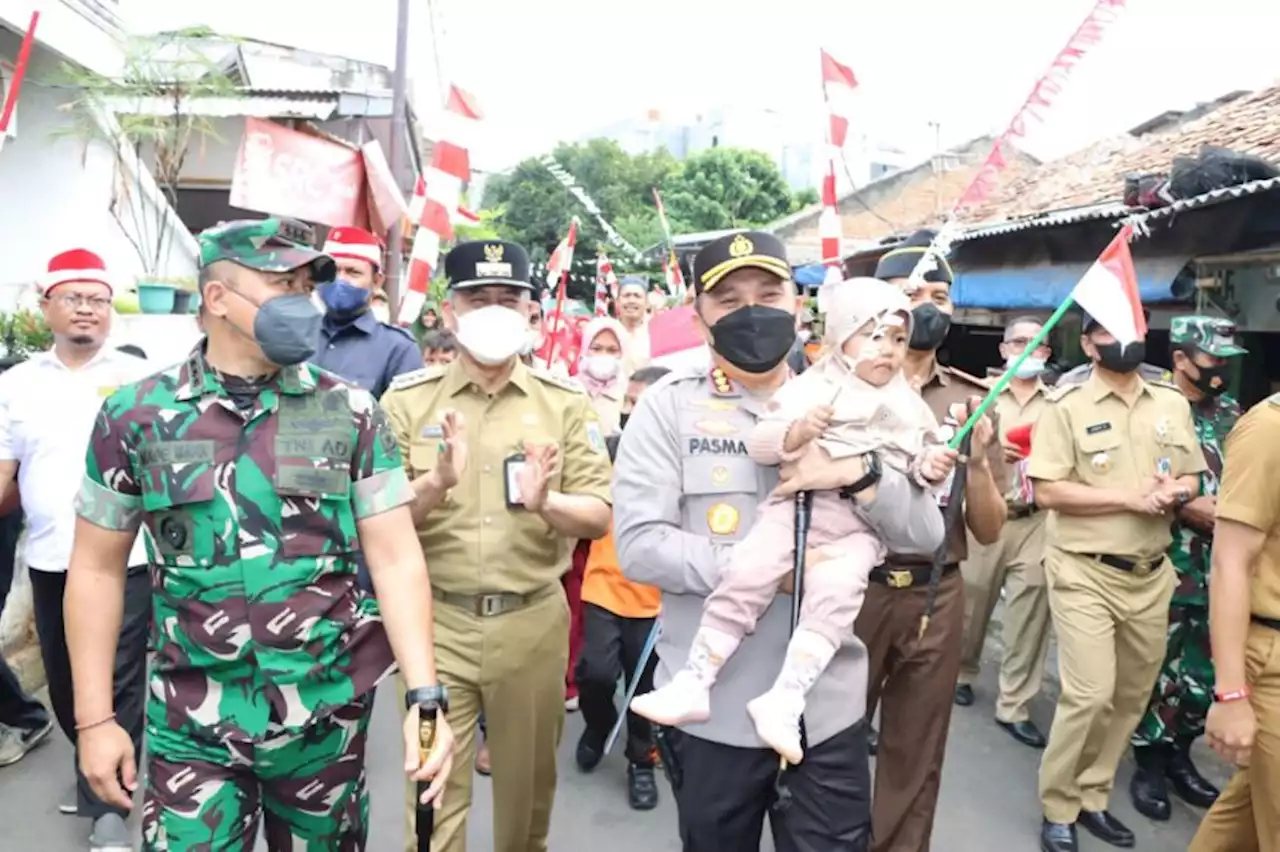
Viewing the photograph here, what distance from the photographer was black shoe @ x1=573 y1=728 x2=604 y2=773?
4773mm

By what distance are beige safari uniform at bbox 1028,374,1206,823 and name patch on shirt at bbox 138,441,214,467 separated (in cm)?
327

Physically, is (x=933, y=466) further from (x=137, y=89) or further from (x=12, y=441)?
(x=137, y=89)

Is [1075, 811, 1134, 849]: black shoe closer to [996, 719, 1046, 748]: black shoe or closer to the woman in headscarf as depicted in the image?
[996, 719, 1046, 748]: black shoe

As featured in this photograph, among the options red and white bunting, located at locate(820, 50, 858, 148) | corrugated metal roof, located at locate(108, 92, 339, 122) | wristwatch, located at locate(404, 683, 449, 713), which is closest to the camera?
wristwatch, located at locate(404, 683, 449, 713)

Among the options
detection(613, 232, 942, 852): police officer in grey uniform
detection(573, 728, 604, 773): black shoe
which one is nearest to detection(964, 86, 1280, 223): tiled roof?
detection(573, 728, 604, 773): black shoe

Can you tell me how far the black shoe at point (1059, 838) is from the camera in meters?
3.96

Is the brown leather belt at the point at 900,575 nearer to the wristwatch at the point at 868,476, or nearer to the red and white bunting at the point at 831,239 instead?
the wristwatch at the point at 868,476

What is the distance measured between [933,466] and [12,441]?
11.1 ft

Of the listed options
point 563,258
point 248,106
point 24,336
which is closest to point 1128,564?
point 563,258

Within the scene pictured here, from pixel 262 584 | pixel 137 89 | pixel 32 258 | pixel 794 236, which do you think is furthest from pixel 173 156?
pixel 794 236

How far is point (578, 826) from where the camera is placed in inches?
166

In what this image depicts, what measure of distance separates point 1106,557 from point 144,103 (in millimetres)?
8678

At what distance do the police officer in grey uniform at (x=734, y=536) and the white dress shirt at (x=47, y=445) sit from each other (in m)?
2.25

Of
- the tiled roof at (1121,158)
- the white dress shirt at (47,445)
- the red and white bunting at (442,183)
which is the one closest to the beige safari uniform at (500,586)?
the white dress shirt at (47,445)
